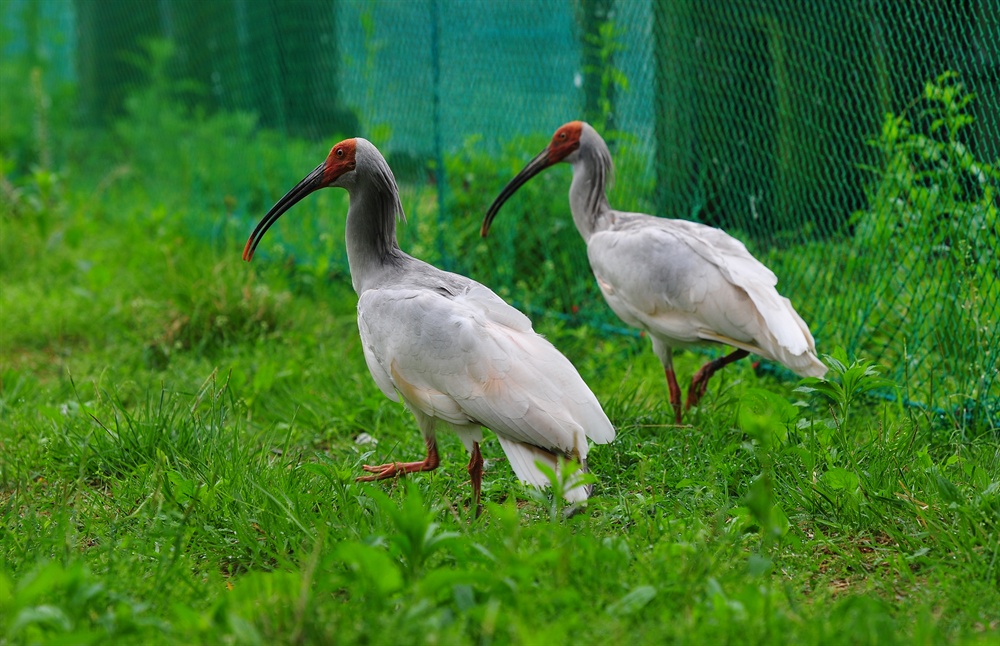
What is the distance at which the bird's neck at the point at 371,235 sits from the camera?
4.12 metres

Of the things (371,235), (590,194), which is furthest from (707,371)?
(371,235)

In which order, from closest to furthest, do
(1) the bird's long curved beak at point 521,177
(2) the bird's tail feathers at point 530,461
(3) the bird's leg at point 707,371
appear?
(2) the bird's tail feathers at point 530,461 → (3) the bird's leg at point 707,371 → (1) the bird's long curved beak at point 521,177

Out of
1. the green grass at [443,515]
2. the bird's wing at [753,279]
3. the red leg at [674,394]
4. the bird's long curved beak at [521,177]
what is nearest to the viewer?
the green grass at [443,515]

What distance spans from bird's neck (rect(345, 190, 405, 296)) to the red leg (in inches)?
54.0

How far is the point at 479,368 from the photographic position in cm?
351

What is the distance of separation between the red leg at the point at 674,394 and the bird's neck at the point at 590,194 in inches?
34.6

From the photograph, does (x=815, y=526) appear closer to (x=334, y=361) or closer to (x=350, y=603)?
(x=350, y=603)

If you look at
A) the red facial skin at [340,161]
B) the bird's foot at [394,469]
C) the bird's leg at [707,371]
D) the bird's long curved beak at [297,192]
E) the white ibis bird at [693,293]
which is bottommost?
the bird's foot at [394,469]

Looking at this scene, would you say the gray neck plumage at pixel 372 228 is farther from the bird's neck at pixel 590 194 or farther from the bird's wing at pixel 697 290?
the bird's neck at pixel 590 194

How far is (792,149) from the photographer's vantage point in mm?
5055

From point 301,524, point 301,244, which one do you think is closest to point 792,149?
point 301,524

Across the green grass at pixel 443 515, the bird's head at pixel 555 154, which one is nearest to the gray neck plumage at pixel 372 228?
the green grass at pixel 443 515

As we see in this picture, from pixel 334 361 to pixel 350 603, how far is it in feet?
9.18

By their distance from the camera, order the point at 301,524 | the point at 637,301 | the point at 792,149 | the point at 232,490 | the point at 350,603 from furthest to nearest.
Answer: the point at 792,149 → the point at 637,301 → the point at 232,490 → the point at 301,524 → the point at 350,603
